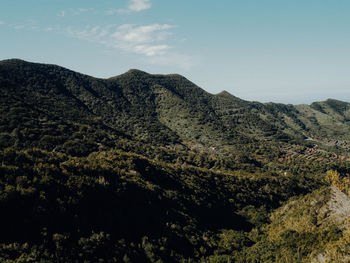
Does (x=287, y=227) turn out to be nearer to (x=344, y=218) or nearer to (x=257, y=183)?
(x=344, y=218)

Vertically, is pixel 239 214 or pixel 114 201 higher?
pixel 114 201

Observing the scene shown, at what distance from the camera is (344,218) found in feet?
112

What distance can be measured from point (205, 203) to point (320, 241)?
77.0 ft

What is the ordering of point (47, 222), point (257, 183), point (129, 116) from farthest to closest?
point (129, 116) → point (257, 183) → point (47, 222)

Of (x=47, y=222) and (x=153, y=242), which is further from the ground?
(x=47, y=222)

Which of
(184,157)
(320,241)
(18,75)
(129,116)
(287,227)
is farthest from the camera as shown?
(129,116)

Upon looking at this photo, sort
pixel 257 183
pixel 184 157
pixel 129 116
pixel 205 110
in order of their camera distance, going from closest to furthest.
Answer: pixel 257 183
pixel 184 157
pixel 129 116
pixel 205 110

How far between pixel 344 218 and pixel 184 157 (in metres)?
64.0

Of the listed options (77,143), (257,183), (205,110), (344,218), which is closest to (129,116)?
(205,110)

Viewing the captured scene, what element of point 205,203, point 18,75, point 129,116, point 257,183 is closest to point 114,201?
point 205,203

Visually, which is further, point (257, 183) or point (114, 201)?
point (257, 183)

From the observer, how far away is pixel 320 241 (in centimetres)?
3056

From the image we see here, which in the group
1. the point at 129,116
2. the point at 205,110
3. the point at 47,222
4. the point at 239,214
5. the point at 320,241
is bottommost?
the point at 239,214

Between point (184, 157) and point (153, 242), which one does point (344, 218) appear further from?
point (184, 157)
